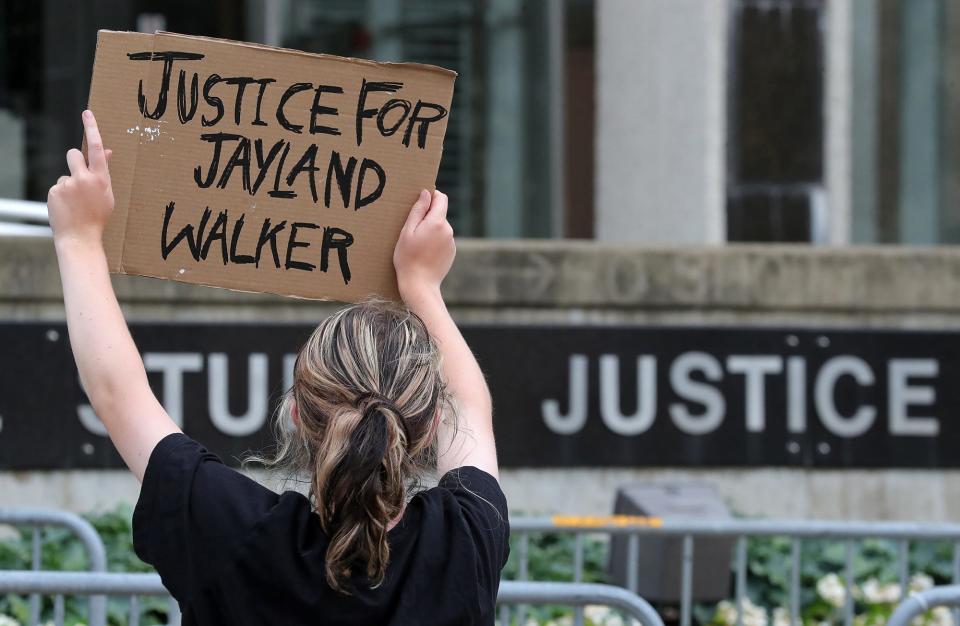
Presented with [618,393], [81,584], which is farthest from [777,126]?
[81,584]

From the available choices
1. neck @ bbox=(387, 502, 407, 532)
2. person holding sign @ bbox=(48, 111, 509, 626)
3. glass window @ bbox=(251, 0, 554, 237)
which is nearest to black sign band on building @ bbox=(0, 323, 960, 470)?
glass window @ bbox=(251, 0, 554, 237)

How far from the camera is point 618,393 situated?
240 inches

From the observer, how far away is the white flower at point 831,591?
16.7 ft

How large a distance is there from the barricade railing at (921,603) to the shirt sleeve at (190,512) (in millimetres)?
2050

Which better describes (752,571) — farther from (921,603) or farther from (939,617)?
(921,603)

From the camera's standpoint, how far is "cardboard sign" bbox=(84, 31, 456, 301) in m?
2.35

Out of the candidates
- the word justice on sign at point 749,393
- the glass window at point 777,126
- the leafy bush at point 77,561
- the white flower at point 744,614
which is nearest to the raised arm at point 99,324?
the leafy bush at point 77,561

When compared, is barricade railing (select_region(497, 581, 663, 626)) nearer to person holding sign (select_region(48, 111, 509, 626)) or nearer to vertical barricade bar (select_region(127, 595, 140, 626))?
vertical barricade bar (select_region(127, 595, 140, 626))

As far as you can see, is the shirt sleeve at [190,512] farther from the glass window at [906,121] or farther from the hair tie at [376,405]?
the glass window at [906,121]

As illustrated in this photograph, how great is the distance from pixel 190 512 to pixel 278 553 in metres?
0.13

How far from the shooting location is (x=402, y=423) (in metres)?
1.84

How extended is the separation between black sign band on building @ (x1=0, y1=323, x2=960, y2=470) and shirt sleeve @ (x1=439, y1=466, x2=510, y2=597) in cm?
400

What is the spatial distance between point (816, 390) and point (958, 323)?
0.73m

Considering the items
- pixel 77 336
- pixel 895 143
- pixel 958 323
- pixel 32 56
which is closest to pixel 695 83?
pixel 958 323
